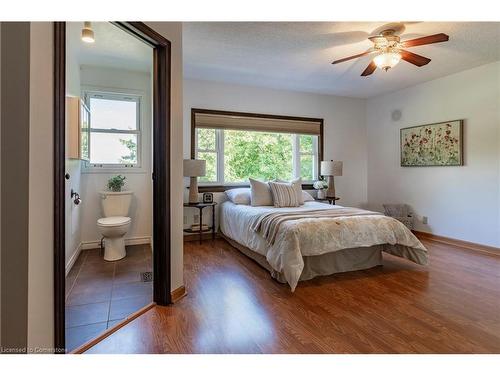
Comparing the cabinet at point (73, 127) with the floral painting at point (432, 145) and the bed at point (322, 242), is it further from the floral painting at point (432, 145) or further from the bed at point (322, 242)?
the floral painting at point (432, 145)

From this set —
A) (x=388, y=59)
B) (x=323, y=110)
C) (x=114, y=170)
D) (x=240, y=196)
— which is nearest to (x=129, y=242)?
(x=114, y=170)

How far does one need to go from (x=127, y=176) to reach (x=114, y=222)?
952 mm

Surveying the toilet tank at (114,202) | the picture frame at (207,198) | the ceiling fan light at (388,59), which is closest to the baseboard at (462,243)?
the ceiling fan light at (388,59)

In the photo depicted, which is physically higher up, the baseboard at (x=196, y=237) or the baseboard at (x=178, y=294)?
the baseboard at (x=196, y=237)

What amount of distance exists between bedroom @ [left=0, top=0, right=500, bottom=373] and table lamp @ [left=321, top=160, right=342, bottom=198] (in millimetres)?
38

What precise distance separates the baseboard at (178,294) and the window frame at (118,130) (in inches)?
87.1

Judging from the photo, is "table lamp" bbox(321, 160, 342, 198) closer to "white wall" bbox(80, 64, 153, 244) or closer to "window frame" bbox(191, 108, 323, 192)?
"window frame" bbox(191, 108, 323, 192)

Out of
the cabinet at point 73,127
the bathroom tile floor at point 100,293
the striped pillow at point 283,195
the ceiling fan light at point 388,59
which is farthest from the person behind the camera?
the striped pillow at point 283,195

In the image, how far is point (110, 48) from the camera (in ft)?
10.4

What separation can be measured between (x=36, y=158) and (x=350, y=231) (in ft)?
8.30

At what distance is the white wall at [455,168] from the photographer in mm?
3660

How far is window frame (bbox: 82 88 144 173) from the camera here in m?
3.77

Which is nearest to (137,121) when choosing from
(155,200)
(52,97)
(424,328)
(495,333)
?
(155,200)
